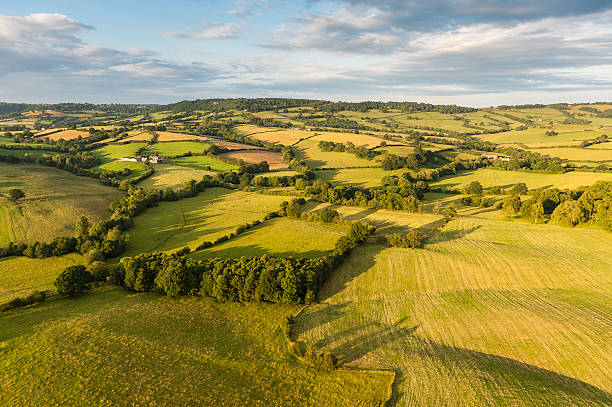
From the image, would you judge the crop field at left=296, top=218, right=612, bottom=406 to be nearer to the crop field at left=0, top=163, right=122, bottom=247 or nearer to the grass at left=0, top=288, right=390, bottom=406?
the grass at left=0, top=288, right=390, bottom=406

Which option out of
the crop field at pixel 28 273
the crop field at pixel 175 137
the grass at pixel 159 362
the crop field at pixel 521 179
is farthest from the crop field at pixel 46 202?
the crop field at pixel 521 179

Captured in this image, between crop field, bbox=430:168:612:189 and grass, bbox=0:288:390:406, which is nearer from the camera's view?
grass, bbox=0:288:390:406

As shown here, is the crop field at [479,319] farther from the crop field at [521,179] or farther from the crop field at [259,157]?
the crop field at [259,157]

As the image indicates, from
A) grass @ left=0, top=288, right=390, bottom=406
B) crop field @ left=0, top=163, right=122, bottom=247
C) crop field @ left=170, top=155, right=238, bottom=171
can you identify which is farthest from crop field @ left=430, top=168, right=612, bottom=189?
crop field @ left=0, top=163, right=122, bottom=247

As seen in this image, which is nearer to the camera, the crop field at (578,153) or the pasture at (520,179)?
the pasture at (520,179)

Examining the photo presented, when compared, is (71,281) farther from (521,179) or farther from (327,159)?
(521,179)

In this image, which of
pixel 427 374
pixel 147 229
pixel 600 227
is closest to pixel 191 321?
pixel 427 374

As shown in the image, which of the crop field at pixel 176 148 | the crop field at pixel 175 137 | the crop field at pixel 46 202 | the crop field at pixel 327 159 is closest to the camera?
the crop field at pixel 46 202
